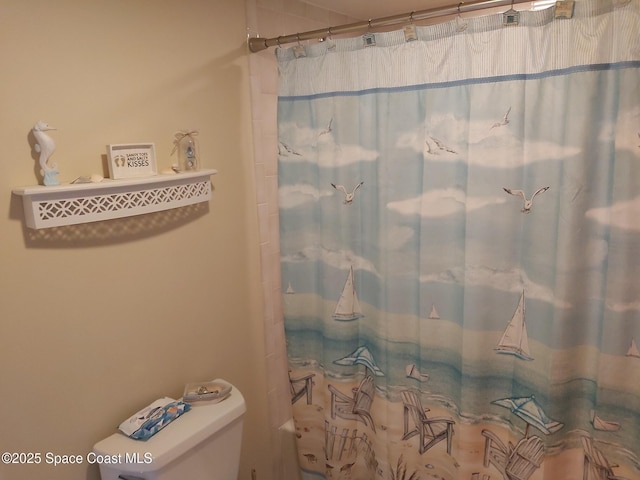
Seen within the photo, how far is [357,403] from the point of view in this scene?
187cm

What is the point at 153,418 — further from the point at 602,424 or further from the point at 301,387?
the point at 602,424

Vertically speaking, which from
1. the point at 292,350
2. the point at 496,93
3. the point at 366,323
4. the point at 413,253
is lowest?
the point at 292,350

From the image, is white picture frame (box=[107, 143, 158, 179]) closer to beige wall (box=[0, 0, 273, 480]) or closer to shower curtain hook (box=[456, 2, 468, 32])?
beige wall (box=[0, 0, 273, 480])

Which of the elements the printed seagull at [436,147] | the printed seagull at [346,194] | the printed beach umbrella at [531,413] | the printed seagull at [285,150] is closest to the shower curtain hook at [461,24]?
the printed seagull at [436,147]

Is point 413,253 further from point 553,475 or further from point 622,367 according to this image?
point 553,475

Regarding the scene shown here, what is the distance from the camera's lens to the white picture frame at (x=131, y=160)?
1.31 metres

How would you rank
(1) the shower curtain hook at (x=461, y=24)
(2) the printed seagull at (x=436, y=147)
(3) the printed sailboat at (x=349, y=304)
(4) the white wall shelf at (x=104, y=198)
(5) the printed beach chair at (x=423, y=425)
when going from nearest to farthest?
1. (4) the white wall shelf at (x=104, y=198)
2. (1) the shower curtain hook at (x=461, y=24)
3. (2) the printed seagull at (x=436, y=147)
4. (5) the printed beach chair at (x=423, y=425)
5. (3) the printed sailboat at (x=349, y=304)

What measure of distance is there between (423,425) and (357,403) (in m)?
0.29

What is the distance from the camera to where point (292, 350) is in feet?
6.53

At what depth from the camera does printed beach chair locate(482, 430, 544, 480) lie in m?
1.47

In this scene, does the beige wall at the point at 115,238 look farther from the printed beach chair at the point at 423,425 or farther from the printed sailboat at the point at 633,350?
the printed sailboat at the point at 633,350

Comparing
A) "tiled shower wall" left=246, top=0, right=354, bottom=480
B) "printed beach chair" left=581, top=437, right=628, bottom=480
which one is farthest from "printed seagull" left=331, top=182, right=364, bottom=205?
"printed beach chair" left=581, top=437, right=628, bottom=480

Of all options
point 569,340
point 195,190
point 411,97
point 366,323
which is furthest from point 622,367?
point 195,190

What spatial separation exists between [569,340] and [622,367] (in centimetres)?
14
